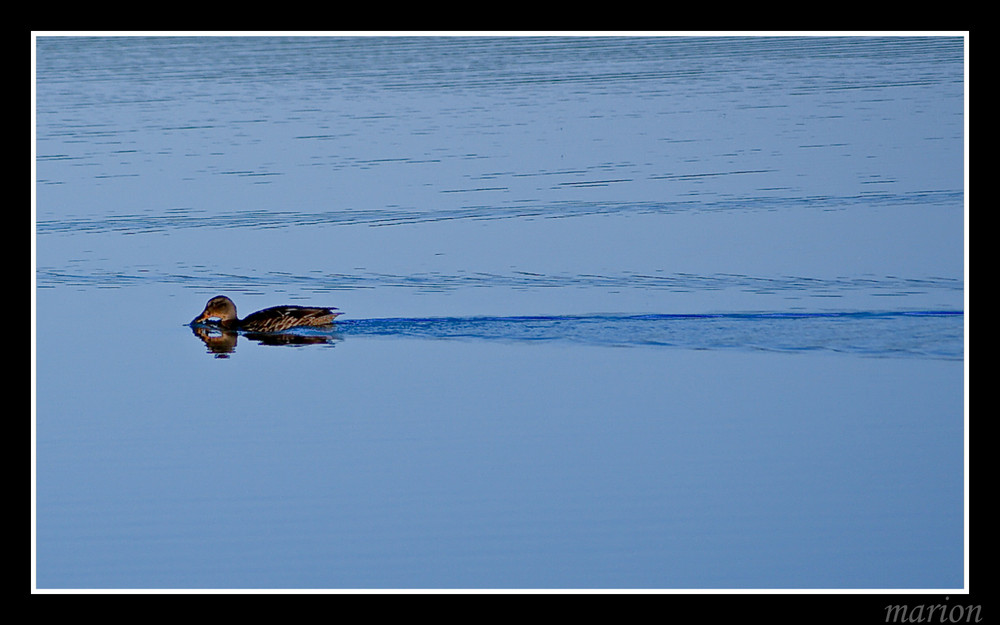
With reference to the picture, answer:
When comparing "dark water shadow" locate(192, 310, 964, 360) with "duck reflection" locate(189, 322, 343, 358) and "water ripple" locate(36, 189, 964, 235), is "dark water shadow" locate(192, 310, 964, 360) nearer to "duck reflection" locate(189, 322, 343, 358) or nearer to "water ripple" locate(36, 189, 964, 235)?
"duck reflection" locate(189, 322, 343, 358)

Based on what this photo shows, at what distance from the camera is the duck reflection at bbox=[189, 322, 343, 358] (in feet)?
34.7

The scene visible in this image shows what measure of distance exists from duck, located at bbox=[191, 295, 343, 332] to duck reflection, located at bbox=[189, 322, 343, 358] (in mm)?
40

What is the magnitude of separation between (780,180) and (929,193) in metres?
1.31

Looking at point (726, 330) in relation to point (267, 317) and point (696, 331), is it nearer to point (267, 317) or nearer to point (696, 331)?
point (696, 331)

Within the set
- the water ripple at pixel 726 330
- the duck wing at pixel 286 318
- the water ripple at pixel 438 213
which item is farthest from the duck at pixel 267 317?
the water ripple at pixel 438 213

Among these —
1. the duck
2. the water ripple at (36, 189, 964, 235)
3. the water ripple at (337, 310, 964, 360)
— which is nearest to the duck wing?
the duck

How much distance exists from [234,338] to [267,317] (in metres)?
0.27

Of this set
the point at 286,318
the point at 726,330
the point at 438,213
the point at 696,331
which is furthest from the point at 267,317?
the point at 438,213

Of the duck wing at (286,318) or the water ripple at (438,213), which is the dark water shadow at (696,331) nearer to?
the duck wing at (286,318)

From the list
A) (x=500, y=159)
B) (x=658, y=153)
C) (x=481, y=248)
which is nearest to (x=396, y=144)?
(x=500, y=159)

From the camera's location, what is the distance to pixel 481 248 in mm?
12594

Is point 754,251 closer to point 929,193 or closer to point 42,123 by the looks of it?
point 929,193

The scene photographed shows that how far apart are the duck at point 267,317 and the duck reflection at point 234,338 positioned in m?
0.04

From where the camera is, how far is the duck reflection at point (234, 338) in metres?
10.6
